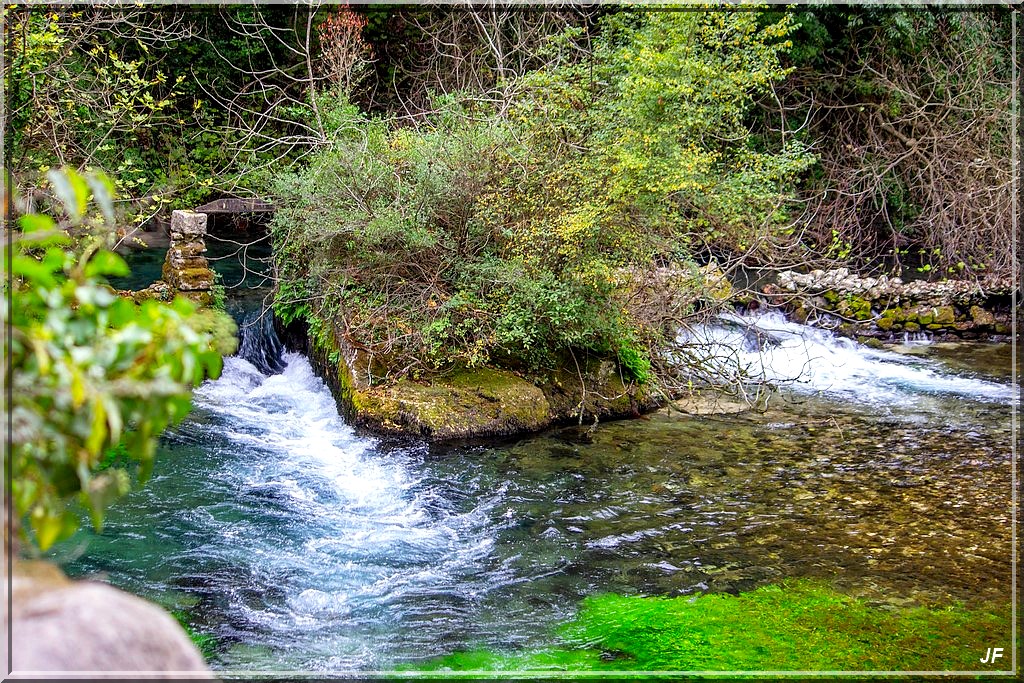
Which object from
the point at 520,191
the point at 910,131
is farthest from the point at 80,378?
the point at 910,131

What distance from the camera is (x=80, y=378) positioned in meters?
1.91

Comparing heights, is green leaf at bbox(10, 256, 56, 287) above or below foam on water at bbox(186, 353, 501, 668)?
above

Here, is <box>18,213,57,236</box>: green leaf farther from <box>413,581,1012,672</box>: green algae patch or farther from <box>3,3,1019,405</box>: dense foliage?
<box>3,3,1019,405</box>: dense foliage

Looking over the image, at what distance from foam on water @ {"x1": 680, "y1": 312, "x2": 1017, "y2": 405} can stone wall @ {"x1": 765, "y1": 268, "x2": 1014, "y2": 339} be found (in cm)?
75

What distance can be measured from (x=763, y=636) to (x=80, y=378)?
427 cm

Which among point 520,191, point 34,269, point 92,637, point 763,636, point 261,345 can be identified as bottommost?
point 763,636

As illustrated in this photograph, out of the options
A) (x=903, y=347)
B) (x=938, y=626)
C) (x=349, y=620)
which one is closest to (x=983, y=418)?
(x=903, y=347)

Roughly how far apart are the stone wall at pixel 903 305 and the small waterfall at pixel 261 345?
7980 millimetres

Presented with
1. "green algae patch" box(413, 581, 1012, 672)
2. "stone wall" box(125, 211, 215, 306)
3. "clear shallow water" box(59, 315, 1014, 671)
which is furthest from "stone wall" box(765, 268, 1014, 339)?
"stone wall" box(125, 211, 215, 306)

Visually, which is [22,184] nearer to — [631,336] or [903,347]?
[631,336]

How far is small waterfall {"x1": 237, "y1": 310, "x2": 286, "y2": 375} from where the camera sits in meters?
10.8

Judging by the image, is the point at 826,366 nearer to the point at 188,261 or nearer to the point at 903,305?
the point at 903,305

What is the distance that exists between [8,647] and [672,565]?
16.0ft

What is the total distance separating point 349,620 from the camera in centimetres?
507
